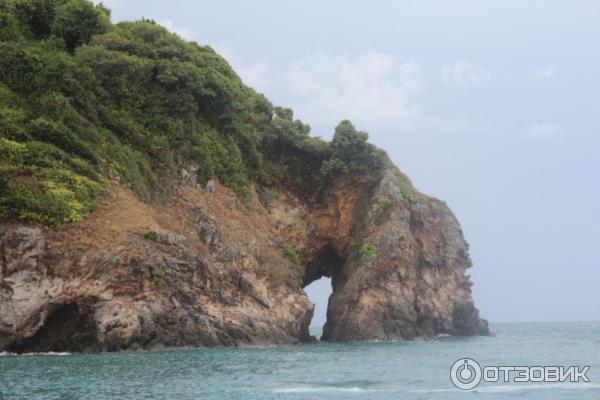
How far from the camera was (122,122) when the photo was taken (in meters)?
45.3

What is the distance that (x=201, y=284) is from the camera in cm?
3962

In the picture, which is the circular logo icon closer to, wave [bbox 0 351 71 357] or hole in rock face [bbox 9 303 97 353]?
hole in rock face [bbox 9 303 97 353]

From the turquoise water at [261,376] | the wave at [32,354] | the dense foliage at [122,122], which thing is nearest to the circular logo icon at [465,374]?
the turquoise water at [261,376]

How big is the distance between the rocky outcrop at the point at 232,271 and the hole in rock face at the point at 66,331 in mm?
49

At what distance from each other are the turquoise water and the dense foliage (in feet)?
34.1

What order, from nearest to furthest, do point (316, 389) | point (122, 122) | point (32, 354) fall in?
1. point (316, 389)
2. point (32, 354)
3. point (122, 122)

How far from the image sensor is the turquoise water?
21.0m

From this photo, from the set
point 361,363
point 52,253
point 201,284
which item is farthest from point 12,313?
point 361,363

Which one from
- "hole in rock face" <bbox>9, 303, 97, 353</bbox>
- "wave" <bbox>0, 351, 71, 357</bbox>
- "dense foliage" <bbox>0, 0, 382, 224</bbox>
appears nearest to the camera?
"wave" <bbox>0, 351, 71, 357</bbox>

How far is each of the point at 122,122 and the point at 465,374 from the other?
27.9 meters

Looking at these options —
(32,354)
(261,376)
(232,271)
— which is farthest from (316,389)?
(232,271)

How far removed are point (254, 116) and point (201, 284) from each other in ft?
64.1

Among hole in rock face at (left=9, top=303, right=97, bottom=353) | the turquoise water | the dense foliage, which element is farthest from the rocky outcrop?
the turquoise water

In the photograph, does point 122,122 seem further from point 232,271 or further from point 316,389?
point 316,389
